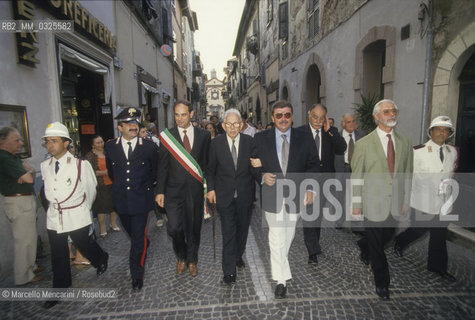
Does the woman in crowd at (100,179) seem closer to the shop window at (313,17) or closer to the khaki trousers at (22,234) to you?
the khaki trousers at (22,234)

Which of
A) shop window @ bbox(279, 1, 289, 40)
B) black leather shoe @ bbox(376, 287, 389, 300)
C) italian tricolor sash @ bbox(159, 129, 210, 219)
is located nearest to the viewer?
black leather shoe @ bbox(376, 287, 389, 300)

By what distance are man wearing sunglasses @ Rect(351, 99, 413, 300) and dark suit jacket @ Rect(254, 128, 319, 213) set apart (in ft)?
2.01

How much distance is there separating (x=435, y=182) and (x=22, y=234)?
513 cm

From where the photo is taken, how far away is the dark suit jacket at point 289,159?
301cm

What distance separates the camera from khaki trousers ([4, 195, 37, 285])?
130 inches

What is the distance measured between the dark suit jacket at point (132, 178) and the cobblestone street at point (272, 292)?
0.98 meters

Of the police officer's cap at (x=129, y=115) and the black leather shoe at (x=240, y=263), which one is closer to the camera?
the police officer's cap at (x=129, y=115)

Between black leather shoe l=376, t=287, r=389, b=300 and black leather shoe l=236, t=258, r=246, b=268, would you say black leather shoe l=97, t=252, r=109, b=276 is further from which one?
black leather shoe l=376, t=287, r=389, b=300

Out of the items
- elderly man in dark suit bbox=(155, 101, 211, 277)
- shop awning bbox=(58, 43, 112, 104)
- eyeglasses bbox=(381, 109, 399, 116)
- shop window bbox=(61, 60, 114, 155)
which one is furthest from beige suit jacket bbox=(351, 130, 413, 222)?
shop window bbox=(61, 60, 114, 155)

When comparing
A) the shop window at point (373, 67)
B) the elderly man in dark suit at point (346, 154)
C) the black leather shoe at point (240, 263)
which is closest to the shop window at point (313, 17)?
the shop window at point (373, 67)

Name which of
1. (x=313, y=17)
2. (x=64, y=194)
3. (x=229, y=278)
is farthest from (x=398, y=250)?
(x=313, y=17)

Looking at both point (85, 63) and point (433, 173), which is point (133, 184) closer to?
point (433, 173)

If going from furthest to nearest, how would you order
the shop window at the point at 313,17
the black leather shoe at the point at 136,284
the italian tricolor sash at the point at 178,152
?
the shop window at the point at 313,17 → the italian tricolor sash at the point at 178,152 → the black leather shoe at the point at 136,284

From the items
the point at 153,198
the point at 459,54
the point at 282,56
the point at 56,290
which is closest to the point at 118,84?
the point at 153,198
